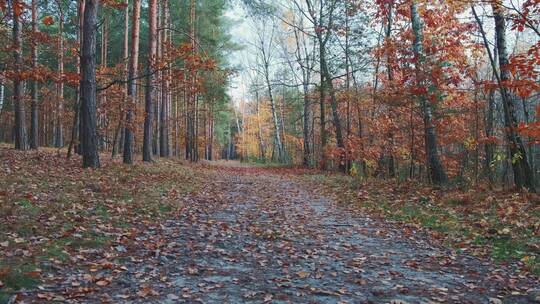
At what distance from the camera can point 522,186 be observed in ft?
34.6

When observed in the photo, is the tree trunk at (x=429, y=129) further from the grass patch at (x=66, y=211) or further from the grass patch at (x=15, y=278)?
the grass patch at (x=15, y=278)

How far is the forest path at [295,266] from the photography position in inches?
190

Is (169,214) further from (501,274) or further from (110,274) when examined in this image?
(501,274)


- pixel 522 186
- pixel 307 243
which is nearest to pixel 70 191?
pixel 307 243

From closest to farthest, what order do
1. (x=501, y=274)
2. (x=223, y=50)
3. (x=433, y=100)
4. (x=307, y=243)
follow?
(x=501, y=274) < (x=307, y=243) < (x=433, y=100) < (x=223, y=50)

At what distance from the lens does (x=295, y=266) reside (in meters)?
5.95

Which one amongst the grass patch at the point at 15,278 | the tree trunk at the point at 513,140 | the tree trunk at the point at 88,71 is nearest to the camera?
the grass patch at the point at 15,278

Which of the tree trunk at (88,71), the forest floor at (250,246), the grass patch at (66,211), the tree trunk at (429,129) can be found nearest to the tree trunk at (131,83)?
the tree trunk at (88,71)

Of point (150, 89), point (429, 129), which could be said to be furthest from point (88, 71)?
point (429, 129)

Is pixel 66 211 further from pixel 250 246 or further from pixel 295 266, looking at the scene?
pixel 295 266

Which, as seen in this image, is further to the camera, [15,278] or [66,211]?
[66,211]

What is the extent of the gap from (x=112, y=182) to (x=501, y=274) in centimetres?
882

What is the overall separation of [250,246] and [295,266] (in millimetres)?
1214

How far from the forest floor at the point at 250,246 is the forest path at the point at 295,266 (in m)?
0.02
